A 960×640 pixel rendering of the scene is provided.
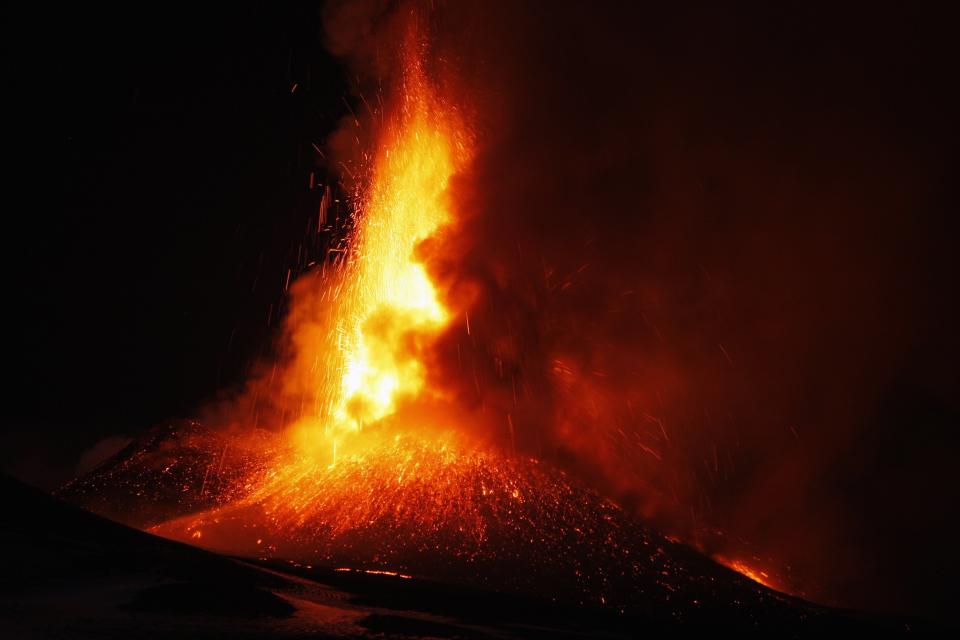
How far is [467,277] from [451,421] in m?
7.63

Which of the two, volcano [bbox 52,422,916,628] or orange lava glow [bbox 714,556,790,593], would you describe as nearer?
volcano [bbox 52,422,916,628]

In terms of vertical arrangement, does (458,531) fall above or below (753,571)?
above

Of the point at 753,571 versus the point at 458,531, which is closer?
the point at 458,531

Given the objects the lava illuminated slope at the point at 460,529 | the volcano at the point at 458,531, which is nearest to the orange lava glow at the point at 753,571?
the volcano at the point at 458,531

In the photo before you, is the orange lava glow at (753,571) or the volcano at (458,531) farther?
the orange lava glow at (753,571)

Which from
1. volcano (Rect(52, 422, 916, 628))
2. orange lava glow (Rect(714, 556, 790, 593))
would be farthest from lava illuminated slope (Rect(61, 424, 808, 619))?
orange lava glow (Rect(714, 556, 790, 593))

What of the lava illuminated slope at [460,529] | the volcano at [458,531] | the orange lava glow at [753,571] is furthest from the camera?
the orange lava glow at [753,571]

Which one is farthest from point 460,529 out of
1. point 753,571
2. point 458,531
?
point 753,571

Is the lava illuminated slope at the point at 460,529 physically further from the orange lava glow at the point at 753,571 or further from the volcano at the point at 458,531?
the orange lava glow at the point at 753,571

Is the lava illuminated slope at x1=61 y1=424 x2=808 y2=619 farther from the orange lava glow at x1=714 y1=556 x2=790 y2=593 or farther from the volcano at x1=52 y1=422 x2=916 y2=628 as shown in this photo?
the orange lava glow at x1=714 y1=556 x2=790 y2=593

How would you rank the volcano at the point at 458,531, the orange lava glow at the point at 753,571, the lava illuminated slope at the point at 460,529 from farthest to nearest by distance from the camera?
the orange lava glow at the point at 753,571, the lava illuminated slope at the point at 460,529, the volcano at the point at 458,531

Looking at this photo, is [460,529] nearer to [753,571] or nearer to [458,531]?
[458,531]

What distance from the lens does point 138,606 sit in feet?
24.3

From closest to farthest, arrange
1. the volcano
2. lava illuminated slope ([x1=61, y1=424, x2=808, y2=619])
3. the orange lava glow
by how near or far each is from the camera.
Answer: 1. the volcano
2. lava illuminated slope ([x1=61, y1=424, x2=808, y2=619])
3. the orange lava glow
